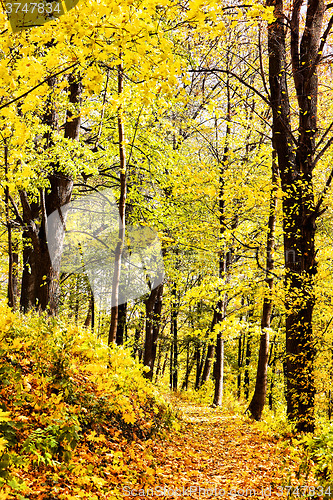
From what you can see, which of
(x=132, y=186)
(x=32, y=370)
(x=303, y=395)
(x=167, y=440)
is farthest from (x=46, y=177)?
(x=303, y=395)

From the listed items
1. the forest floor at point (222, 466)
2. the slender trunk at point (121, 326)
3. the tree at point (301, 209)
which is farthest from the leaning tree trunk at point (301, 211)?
the slender trunk at point (121, 326)

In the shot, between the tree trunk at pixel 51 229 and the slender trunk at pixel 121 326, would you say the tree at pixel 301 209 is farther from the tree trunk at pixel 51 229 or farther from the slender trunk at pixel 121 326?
the slender trunk at pixel 121 326

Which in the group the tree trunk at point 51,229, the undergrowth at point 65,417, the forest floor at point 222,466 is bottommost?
the forest floor at point 222,466

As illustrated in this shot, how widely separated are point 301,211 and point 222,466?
482 cm

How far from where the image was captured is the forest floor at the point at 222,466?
4207 mm

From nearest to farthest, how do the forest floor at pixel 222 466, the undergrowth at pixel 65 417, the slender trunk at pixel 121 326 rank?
→ the undergrowth at pixel 65 417 < the forest floor at pixel 222 466 < the slender trunk at pixel 121 326

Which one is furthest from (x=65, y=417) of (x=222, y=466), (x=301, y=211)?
(x=301, y=211)

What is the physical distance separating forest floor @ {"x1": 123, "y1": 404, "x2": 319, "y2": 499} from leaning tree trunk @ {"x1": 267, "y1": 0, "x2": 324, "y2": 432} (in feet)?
3.50

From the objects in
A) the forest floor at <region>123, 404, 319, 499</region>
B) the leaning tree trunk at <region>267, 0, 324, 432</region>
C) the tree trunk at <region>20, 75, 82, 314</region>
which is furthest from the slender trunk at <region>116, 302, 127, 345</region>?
the leaning tree trunk at <region>267, 0, 324, 432</region>

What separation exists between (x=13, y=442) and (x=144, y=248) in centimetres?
1176

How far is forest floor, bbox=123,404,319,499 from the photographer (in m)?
4.21

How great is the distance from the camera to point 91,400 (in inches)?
189

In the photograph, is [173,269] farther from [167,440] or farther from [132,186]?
[167,440]

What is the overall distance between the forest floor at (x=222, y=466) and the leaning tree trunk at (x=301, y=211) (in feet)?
3.50
